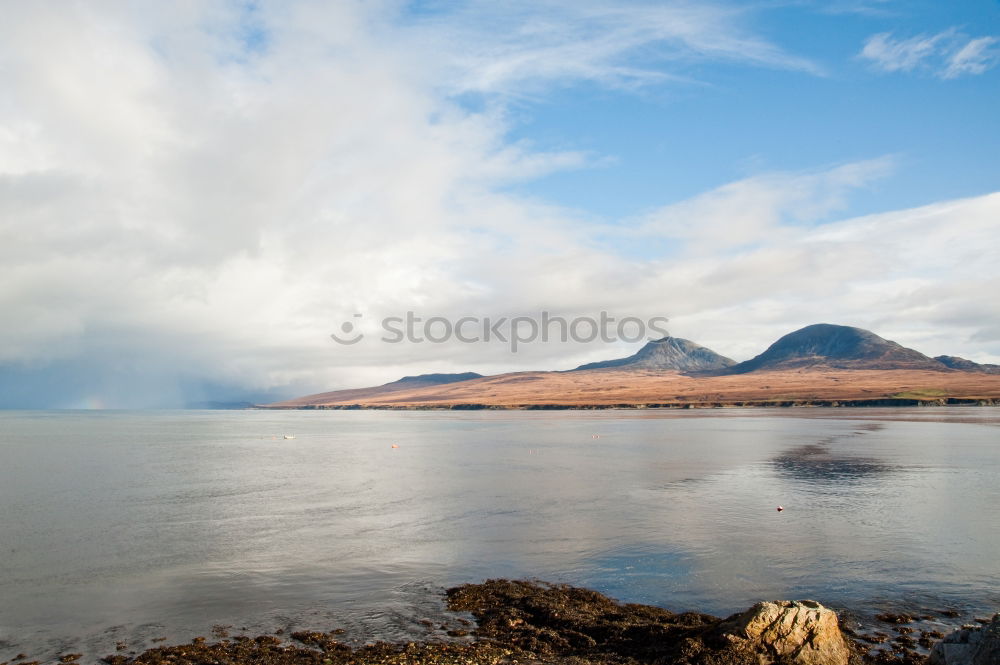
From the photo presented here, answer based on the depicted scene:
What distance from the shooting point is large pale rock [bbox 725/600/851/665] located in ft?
48.1

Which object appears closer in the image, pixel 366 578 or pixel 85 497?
pixel 366 578

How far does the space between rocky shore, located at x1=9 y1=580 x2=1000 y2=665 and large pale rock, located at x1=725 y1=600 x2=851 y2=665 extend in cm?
2

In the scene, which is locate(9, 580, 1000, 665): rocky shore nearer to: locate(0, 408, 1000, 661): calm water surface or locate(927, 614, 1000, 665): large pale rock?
locate(927, 614, 1000, 665): large pale rock

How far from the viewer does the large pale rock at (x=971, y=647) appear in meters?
12.8

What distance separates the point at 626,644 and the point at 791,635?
3.80m

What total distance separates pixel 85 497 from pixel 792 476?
47635 mm

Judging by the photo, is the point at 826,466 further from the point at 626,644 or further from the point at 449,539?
the point at 626,644

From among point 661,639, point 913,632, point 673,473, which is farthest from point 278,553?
point 673,473

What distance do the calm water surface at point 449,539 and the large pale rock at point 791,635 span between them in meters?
4.08

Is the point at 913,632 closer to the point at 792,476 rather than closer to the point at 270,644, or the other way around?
the point at 270,644

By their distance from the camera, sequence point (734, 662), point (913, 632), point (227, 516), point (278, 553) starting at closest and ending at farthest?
point (734, 662), point (913, 632), point (278, 553), point (227, 516)

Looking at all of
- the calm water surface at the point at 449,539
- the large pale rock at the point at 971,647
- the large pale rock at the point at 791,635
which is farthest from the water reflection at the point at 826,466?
the large pale rock at the point at 971,647

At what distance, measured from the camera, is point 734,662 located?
47.3 feet

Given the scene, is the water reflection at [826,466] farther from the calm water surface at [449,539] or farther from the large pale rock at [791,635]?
the large pale rock at [791,635]
